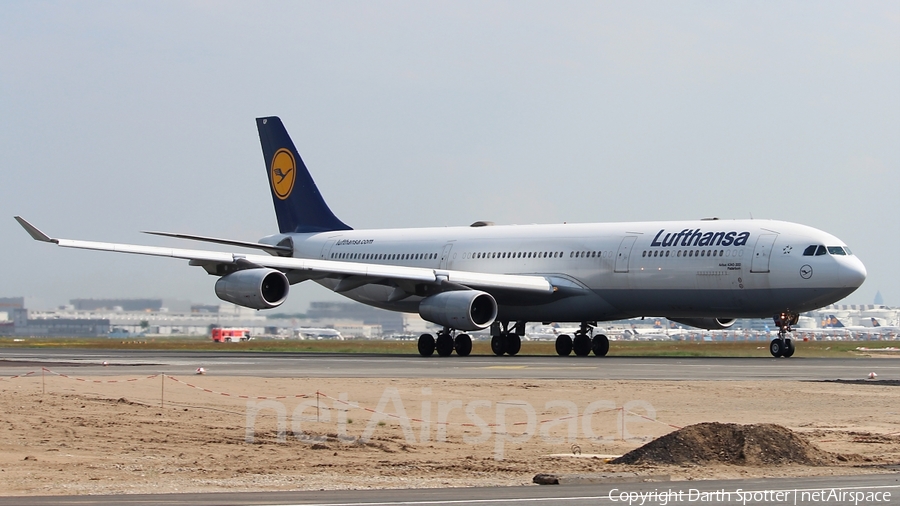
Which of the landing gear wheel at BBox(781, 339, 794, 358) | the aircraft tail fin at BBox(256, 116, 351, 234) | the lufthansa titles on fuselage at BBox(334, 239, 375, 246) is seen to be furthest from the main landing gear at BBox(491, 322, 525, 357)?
the aircraft tail fin at BBox(256, 116, 351, 234)

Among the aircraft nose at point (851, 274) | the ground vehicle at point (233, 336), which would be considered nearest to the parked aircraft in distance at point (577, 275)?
the aircraft nose at point (851, 274)

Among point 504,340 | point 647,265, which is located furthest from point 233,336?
point 647,265

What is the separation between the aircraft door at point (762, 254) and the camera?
33.7 meters

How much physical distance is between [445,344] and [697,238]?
811 centimetres

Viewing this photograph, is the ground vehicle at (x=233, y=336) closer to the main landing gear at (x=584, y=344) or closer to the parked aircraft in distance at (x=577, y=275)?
the parked aircraft in distance at (x=577, y=275)

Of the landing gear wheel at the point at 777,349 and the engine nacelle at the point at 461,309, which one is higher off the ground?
the engine nacelle at the point at 461,309

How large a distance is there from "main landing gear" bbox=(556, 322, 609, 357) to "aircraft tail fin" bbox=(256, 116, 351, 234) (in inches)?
472

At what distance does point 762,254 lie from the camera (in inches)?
1331

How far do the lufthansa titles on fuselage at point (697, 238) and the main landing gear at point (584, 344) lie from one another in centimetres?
451

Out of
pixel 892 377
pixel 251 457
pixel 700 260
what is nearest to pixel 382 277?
pixel 700 260

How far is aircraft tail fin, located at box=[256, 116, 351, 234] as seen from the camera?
48.3m

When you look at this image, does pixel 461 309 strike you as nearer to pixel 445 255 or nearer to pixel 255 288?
pixel 255 288

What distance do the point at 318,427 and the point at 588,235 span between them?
73.4 feet

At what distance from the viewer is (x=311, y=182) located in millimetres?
48250
